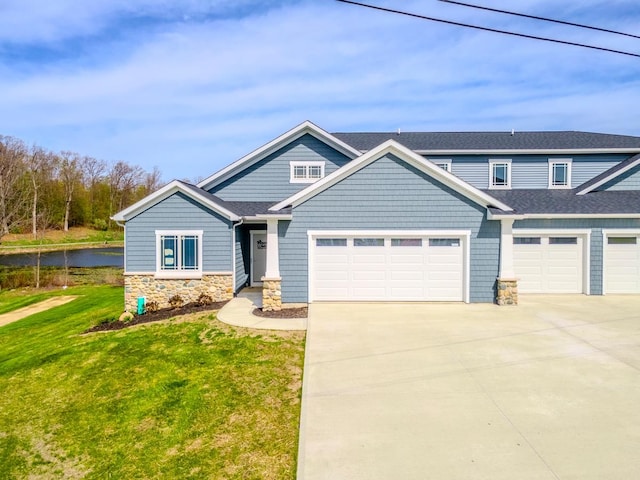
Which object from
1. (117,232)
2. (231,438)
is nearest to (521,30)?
(231,438)

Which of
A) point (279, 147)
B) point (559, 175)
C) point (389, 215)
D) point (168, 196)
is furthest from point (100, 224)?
point (559, 175)

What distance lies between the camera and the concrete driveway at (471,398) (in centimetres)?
433

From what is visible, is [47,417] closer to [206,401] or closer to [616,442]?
[206,401]

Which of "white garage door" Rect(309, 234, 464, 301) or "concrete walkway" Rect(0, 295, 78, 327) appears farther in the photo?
"concrete walkway" Rect(0, 295, 78, 327)

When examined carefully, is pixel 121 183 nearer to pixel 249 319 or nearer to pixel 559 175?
pixel 249 319

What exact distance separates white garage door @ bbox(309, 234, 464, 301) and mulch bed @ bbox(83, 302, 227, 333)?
335 cm

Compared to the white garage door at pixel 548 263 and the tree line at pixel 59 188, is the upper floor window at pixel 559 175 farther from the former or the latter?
the tree line at pixel 59 188

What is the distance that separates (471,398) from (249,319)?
619cm

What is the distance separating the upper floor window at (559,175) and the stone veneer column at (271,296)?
44.0 ft

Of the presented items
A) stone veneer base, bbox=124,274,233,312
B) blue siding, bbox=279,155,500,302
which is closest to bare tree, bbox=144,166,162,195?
stone veneer base, bbox=124,274,233,312

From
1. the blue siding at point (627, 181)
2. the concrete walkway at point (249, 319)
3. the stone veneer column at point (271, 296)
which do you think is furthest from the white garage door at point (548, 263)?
the stone veneer column at point (271, 296)

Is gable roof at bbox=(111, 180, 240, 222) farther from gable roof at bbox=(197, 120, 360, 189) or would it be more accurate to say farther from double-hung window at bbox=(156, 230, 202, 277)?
gable roof at bbox=(197, 120, 360, 189)

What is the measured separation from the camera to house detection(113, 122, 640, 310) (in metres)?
11.8

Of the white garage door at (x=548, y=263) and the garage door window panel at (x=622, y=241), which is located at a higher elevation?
the garage door window panel at (x=622, y=241)
